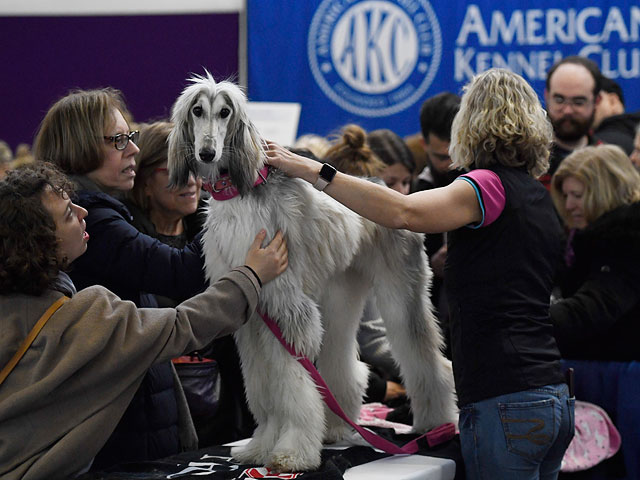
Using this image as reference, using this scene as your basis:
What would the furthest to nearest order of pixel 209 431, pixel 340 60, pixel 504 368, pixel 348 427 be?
pixel 340 60 < pixel 209 431 < pixel 348 427 < pixel 504 368

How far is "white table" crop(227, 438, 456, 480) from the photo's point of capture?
2.10 meters

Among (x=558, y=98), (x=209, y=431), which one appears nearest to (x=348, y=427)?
(x=209, y=431)

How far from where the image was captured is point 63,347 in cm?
170

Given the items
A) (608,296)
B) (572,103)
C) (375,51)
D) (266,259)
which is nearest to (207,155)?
(266,259)

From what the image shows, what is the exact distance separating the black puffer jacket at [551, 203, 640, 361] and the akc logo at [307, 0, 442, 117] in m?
2.27

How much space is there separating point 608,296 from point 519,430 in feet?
4.02

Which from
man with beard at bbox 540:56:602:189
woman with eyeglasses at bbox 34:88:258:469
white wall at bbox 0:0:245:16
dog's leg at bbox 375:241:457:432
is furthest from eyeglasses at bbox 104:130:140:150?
white wall at bbox 0:0:245:16

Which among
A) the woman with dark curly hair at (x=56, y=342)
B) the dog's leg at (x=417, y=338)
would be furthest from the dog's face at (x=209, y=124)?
the dog's leg at (x=417, y=338)

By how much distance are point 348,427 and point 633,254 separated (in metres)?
1.35

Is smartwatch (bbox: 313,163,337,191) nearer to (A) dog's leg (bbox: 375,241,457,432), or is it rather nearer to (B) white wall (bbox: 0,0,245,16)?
(A) dog's leg (bbox: 375,241,457,432)

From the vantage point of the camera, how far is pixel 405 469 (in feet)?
7.10

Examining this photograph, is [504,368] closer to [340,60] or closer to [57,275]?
[57,275]

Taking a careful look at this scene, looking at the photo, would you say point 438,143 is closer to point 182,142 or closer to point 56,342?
point 182,142

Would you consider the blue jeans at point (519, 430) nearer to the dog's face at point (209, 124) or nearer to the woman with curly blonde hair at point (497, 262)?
the woman with curly blonde hair at point (497, 262)
